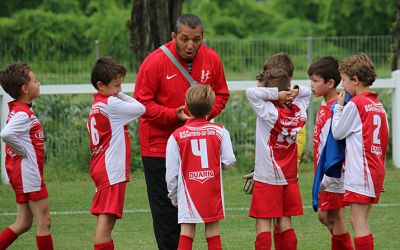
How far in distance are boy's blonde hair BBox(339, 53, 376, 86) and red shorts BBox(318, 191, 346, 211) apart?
3.40 ft

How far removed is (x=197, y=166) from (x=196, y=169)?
0.02 metres

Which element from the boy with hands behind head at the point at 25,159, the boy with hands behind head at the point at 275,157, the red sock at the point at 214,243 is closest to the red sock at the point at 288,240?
the boy with hands behind head at the point at 275,157

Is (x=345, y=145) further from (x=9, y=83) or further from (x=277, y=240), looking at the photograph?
(x=9, y=83)

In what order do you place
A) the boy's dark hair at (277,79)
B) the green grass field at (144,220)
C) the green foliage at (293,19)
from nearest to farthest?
1. the boy's dark hair at (277,79)
2. the green grass field at (144,220)
3. the green foliage at (293,19)

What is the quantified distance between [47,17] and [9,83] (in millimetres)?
23962

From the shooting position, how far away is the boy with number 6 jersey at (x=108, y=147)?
7957 mm

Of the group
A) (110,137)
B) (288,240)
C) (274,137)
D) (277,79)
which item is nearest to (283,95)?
(277,79)

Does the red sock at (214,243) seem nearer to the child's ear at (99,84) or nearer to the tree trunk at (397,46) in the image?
the child's ear at (99,84)

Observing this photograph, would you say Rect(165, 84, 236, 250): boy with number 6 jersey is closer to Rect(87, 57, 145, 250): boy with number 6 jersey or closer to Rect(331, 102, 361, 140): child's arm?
Rect(87, 57, 145, 250): boy with number 6 jersey

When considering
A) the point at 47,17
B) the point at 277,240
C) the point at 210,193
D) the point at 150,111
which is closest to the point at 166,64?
the point at 150,111

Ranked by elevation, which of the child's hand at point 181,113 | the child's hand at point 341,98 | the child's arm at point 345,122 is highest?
the child's hand at point 341,98

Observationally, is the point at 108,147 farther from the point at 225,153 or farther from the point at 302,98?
the point at 302,98

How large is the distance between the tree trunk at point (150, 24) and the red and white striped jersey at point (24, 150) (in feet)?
24.6

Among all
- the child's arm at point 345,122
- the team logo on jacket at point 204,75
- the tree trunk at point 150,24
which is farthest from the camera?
the tree trunk at point 150,24
